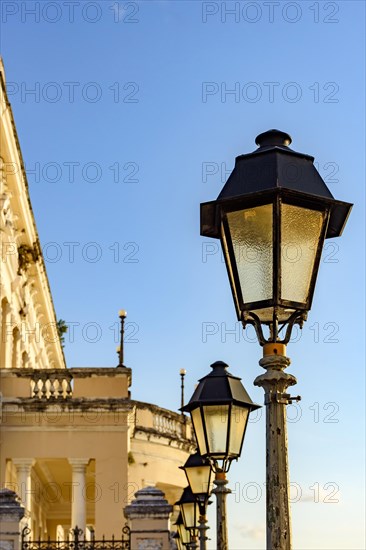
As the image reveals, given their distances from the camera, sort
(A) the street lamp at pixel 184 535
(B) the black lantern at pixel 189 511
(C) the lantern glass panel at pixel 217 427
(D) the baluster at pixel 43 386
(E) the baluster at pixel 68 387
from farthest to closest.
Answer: (E) the baluster at pixel 68 387 < (D) the baluster at pixel 43 386 < (A) the street lamp at pixel 184 535 < (B) the black lantern at pixel 189 511 < (C) the lantern glass panel at pixel 217 427

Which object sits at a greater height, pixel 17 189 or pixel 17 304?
pixel 17 189

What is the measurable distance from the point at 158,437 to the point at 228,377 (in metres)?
18.8

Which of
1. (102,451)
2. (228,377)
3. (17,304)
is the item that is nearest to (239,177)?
(228,377)

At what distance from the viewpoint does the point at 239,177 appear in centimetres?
520

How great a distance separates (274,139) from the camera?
5641mm

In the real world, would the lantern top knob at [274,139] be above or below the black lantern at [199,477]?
above

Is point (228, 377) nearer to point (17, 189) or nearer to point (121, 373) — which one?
point (121, 373)

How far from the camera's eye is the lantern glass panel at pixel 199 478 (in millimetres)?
12391

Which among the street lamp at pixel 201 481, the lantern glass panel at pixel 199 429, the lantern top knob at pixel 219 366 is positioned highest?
the lantern top knob at pixel 219 366

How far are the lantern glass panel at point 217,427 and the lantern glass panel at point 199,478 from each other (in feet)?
8.20

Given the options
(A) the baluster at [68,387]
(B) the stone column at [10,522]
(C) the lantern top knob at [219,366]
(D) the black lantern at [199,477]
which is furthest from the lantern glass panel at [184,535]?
(A) the baluster at [68,387]

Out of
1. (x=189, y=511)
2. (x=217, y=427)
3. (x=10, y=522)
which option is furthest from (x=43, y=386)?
(x=217, y=427)

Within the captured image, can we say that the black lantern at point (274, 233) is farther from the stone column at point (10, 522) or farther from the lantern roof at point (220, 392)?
the stone column at point (10, 522)

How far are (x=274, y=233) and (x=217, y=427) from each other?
209 inches
